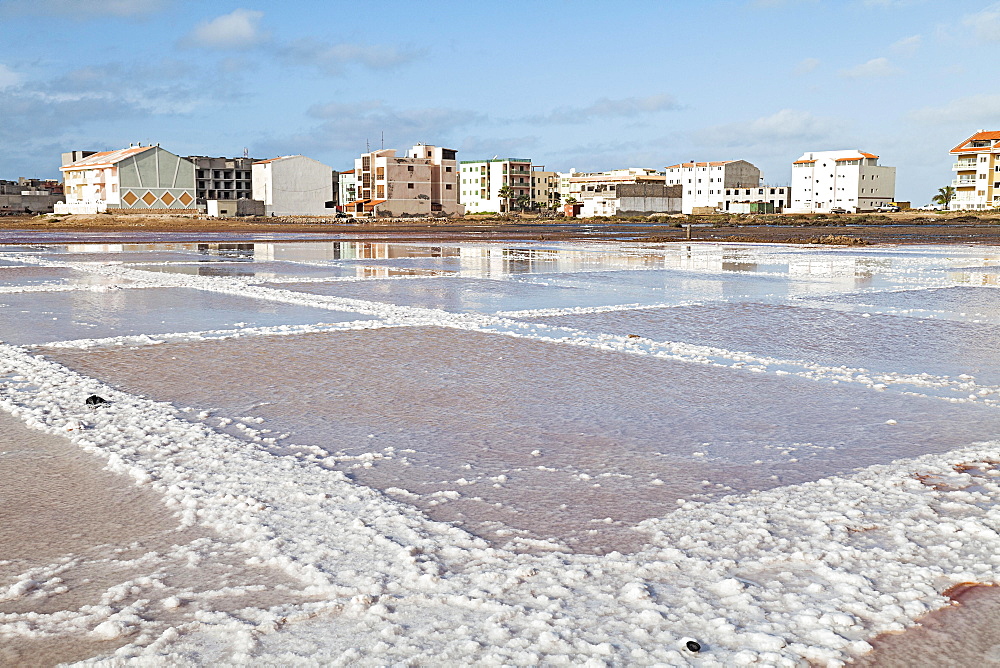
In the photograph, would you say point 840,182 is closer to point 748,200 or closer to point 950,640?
point 748,200

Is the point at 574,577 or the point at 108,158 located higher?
the point at 108,158

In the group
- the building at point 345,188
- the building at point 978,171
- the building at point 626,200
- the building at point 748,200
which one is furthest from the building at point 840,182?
the building at point 345,188

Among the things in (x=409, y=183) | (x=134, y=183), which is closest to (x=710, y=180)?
(x=409, y=183)

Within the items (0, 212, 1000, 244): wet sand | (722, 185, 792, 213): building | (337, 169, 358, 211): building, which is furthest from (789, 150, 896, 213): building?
(337, 169, 358, 211): building

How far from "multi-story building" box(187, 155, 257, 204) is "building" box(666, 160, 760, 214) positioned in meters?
52.5

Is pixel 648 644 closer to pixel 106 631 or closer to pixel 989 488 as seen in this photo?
pixel 106 631

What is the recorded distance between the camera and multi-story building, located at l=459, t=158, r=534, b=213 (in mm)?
127981

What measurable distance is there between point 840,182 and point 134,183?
275 ft

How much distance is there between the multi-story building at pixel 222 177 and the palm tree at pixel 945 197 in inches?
3307

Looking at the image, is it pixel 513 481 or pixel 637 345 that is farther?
pixel 637 345

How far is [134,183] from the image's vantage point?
294 ft

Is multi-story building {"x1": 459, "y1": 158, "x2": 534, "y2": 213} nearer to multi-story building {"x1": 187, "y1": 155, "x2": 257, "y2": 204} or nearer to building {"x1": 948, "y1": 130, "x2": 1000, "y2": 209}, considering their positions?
multi-story building {"x1": 187, "y1": 155, "x2": 257, "y2": 204}

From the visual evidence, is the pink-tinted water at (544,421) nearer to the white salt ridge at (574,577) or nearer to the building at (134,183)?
the white salt ridge at (574,577)

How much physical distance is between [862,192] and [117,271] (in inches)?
4721
